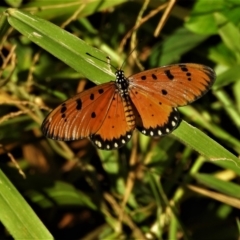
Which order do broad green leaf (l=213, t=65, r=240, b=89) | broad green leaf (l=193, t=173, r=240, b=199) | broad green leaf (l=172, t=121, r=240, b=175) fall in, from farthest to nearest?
broad green leaf (l=213, t=65, r=240, b=89) → broad green leaf (l=193, t=173, r=240, b=199) → broad green leaf (l=172, t=121, r=240, b=175)

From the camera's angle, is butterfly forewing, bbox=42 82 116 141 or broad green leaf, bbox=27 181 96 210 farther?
broad green leaf, bbox=27 181 96 210

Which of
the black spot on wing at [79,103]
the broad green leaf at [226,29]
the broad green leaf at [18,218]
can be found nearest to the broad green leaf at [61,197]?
the broad green leaf at [18,218]

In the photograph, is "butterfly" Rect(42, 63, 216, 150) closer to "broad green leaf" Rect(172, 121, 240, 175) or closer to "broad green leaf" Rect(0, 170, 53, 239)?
"broad green leaf" Rect(172, 121, 240, 175)

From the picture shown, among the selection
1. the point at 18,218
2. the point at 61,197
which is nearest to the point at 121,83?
the point at 18,218

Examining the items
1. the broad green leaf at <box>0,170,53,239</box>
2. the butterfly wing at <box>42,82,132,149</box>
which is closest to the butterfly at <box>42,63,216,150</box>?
the butterfly wing at <box>42,82,132,149</box>

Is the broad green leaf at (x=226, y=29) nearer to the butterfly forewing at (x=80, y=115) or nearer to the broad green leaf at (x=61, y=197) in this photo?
the butterfly forewing at (x=80, y=115)

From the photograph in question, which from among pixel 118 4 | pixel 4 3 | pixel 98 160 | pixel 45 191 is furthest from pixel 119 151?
pixel 4 3

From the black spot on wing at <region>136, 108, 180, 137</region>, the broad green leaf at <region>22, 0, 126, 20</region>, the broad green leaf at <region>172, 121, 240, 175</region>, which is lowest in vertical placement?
the broad green leaf at <region>172, 121, 240, 175</region>
